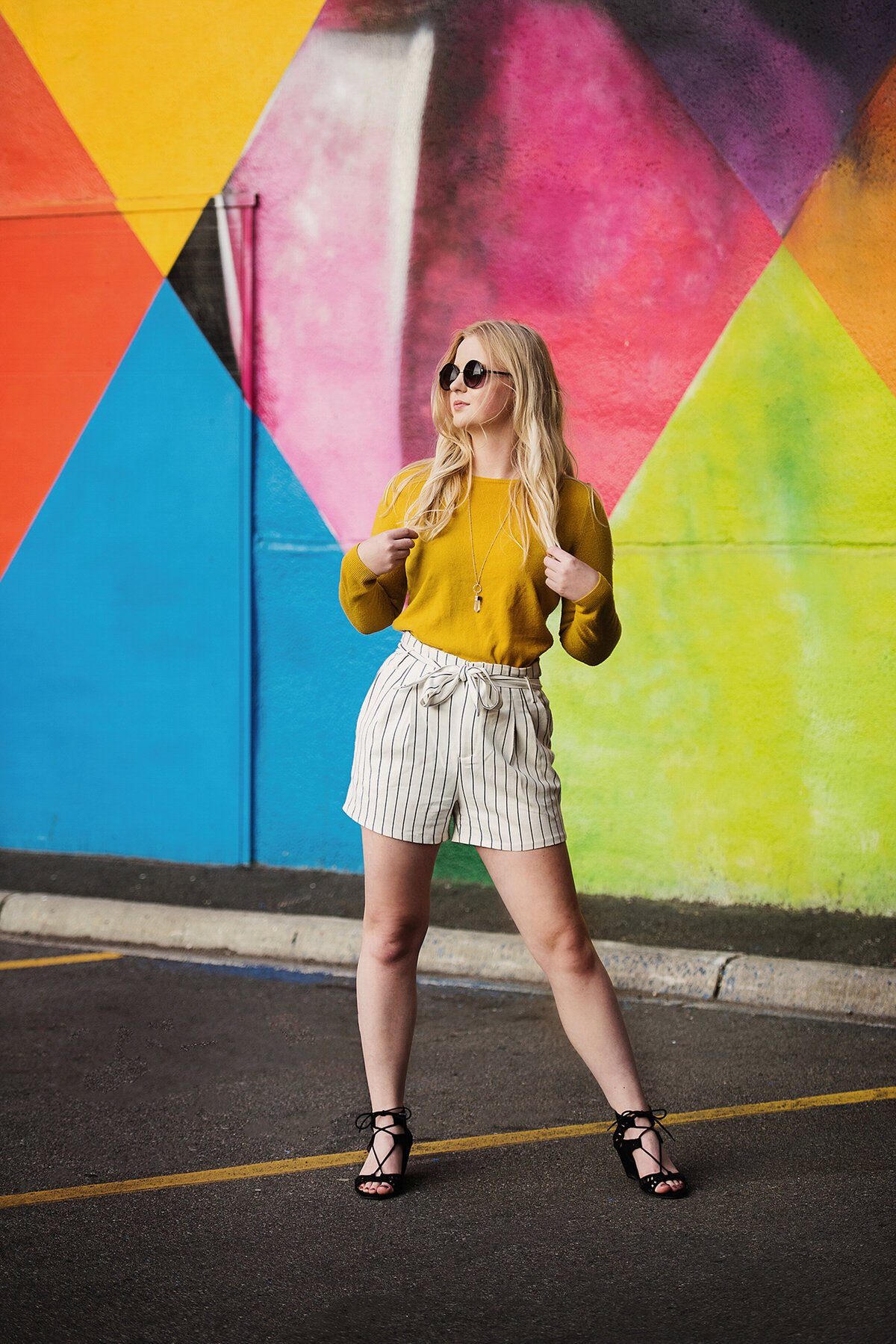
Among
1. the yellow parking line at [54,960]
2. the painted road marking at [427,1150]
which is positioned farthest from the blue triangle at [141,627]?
the painted road marking at [427,1150]

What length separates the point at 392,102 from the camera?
5.72 meters

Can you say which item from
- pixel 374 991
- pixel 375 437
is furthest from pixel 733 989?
pixel 375 437

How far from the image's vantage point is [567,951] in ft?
10.0

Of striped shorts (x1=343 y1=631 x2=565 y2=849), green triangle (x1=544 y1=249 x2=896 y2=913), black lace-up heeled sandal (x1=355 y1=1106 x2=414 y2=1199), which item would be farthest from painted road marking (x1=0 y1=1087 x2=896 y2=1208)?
green triangle (x1=544 y1=249 x2=896 y2=913)

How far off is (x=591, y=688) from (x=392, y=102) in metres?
2.67

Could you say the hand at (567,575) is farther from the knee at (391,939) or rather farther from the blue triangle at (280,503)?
the blue triangle at (280,503)

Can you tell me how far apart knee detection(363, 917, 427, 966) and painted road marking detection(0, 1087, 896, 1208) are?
616 mm

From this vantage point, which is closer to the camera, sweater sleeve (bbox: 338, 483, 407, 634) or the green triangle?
sweater sleeve (bbox: 338, 483, 407, 634)

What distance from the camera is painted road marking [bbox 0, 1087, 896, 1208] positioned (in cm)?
318

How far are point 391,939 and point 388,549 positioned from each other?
3.03 feet

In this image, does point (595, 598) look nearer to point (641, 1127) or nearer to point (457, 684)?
point (457, 684)

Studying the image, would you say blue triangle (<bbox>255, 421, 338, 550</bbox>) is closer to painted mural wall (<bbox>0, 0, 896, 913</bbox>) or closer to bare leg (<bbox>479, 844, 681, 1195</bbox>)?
painted mural wall (<bbox>0, 0, 896, 913</bbox>)

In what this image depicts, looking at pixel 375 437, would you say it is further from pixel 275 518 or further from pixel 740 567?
pixel 740 567

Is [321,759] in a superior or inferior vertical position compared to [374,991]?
superior
